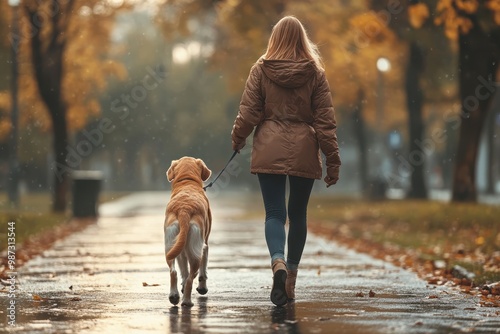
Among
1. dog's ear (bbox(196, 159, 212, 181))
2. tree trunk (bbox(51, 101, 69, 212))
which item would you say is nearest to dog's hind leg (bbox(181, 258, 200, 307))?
dog's ear (bbox(196, 159, 212, 181))

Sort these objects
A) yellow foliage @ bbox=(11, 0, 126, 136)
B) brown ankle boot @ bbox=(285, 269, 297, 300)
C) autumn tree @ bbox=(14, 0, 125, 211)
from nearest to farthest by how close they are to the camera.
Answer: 1. brown ankle boot @ bbox=(285, 269, 297, 300)
2. autumn tree @ bbox=(14, 0, 125, 211)
3. yellow foliage @ bbox=(11, 0, 126, 136)

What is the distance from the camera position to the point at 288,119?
8906 millimetres

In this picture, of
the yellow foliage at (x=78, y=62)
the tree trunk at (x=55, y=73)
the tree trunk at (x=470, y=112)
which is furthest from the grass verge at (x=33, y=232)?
the tree trunk at (x=470, y=112)

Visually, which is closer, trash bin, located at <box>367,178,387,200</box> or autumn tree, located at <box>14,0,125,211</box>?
autumn tree, located at <box>14,0,125,211</box>

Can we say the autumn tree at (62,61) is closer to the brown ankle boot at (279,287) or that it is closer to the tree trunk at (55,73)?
the tree trunk at (55,73)

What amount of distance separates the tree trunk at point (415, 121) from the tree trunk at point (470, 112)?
1186 cm

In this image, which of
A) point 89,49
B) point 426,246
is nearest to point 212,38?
point 89,49

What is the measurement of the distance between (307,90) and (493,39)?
579 inches

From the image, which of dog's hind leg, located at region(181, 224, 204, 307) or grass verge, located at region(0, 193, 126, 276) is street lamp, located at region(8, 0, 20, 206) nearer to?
grass verge, located at region(0, 193, 126, 276)

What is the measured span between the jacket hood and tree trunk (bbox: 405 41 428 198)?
28312 mm

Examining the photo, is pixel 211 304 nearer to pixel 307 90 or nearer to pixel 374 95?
pixel 307 90

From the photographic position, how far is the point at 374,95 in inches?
1836

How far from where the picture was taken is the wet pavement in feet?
24.7

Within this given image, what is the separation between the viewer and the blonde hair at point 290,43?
8891 millimetres
